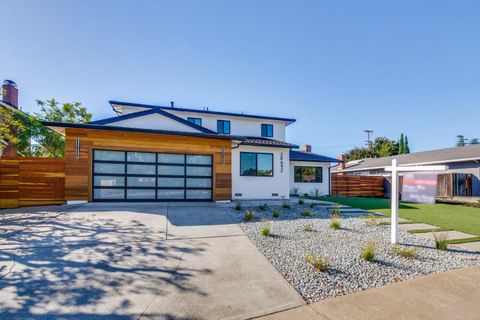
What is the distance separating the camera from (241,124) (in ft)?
55.4

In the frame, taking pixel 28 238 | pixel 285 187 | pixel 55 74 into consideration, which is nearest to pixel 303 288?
pixel 28 238

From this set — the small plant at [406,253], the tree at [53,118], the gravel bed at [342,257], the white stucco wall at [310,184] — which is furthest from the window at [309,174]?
the tree at [53,118]

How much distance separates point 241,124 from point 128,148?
28.5ft

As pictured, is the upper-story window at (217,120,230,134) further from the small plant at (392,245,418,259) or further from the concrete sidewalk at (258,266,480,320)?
the concrete sidewalk at (258,266,480,320)

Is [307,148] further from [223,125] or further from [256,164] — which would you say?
[256,164]

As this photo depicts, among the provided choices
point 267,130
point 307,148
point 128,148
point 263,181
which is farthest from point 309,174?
point 128,148

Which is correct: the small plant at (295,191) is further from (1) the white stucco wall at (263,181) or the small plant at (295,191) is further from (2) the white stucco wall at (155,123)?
(2) the white stucco wall at (155,123)

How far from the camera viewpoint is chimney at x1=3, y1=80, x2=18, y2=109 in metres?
18.1

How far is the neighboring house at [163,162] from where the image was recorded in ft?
32.7

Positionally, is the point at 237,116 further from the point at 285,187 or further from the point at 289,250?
the point at 289,250

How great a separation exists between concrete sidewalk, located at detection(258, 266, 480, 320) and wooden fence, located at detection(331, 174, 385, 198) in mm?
16587

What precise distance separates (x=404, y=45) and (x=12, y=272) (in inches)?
680

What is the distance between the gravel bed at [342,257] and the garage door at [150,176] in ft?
14.6

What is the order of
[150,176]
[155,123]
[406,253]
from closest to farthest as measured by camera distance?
[406,253]
[150,176]
[155,123]
